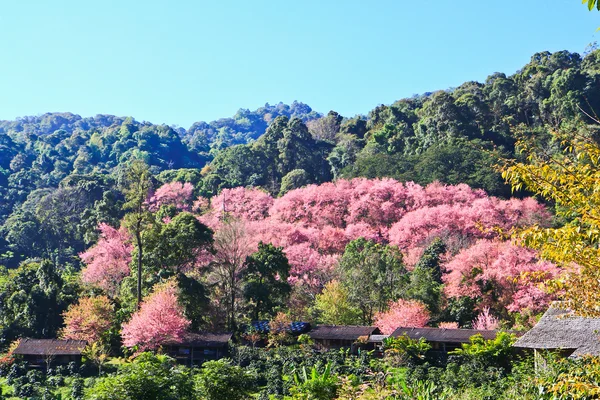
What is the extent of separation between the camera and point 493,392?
14375 mm

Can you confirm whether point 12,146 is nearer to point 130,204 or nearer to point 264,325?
point 130,204

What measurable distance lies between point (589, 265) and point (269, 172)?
167ft

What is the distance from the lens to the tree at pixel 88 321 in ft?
87.7

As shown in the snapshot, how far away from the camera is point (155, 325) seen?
24922mm

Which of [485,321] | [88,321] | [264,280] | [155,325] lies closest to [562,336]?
[485,321]

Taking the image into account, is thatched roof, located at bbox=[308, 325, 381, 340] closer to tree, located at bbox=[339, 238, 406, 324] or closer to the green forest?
the green forest

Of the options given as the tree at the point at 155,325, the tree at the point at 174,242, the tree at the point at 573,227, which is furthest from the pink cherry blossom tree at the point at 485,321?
the tree at the point at 573,227

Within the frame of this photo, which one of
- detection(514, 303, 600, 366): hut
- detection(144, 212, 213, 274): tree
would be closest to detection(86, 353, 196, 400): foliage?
detection(514, 303, 600, 366): hut

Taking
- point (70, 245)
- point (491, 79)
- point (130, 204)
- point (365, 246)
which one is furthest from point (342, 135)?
point (130, 204)

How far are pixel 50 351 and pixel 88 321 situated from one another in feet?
6.98

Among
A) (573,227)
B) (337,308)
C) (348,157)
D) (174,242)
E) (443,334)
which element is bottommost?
(443,334)

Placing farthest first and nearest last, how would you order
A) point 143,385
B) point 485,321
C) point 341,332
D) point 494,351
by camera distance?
point 485,321, point 341,332, point 494,351, point 143,385

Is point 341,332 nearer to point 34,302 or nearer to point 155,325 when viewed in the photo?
point 155,325

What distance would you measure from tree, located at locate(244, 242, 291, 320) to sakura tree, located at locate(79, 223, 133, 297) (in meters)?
10.1
